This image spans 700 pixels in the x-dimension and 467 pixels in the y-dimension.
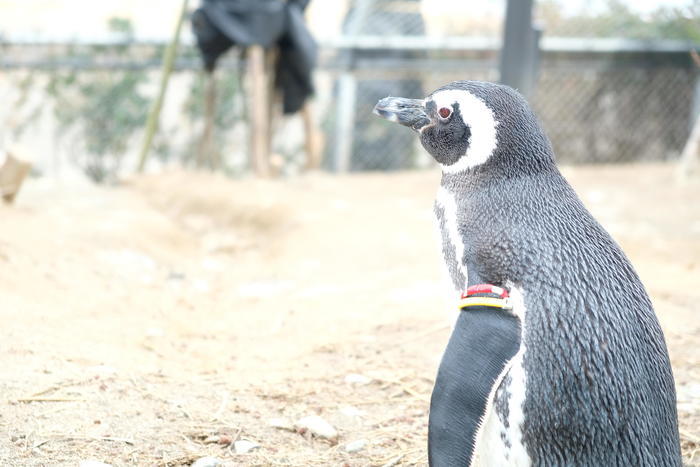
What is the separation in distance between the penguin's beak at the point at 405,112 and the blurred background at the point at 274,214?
80 centimetres

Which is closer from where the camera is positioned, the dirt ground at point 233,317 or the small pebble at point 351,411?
the dirt ground at point 233,317

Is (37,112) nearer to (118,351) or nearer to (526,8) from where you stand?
(526,8)

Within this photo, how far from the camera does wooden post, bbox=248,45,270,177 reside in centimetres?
545

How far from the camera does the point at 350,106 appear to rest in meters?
6.92

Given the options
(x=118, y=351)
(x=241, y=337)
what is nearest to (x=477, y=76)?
(x=241, y=337)

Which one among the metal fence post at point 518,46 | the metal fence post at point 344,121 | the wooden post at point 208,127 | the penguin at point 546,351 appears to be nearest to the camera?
the penguin at point 546,351

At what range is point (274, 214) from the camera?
4.84m

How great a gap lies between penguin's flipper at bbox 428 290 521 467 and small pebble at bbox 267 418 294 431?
0.62 metres

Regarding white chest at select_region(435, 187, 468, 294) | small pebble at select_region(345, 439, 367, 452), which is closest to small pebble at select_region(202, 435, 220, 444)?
small pebble at select_region(345, 439, 367, 452)

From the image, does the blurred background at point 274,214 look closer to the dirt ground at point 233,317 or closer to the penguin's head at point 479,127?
the dirt ground at point 233,317

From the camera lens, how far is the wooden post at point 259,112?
5.45 metres

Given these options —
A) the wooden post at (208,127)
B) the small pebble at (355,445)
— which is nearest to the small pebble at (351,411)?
the small pebble at (355,445)

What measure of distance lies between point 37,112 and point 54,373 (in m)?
4.30

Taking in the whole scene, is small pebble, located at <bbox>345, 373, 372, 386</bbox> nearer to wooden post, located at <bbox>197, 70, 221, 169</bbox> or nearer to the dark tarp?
the dark tarp
